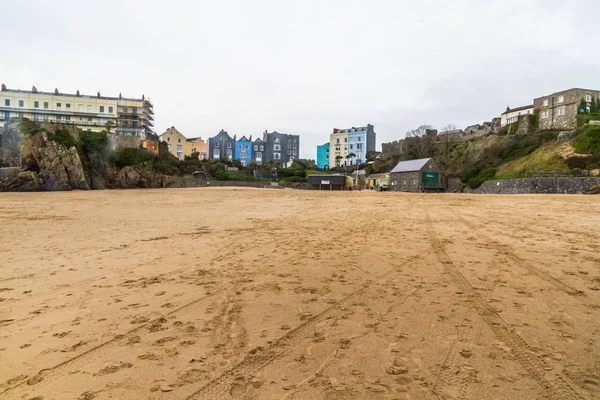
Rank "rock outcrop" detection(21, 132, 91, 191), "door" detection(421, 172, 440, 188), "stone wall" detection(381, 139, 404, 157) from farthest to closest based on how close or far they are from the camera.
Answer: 1. "stone wall" detection(381, 139, 404, 157)
2. "door" detection(421, 172, 440, 188)
3. "rock outcrop" detection(21, 132, 91, 191)

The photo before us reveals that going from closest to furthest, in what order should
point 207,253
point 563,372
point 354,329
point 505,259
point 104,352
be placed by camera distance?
point 563,372
point 104,352
point 354,329
point 505,259
point 207,253

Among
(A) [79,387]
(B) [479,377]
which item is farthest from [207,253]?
(B) [479,377]

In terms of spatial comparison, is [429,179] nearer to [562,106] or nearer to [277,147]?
[562,106]

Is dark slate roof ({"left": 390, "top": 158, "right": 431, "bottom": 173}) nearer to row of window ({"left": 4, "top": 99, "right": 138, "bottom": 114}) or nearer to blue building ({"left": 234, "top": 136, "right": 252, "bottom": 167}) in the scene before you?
blue building ({"left": 234, "top": 136, "right": 252, "bottom": 167})

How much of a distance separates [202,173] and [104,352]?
5585cm

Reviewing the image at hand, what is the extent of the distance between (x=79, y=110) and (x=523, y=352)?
83.5 meters

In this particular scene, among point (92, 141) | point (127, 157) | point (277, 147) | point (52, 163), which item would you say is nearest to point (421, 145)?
point (277, 147)

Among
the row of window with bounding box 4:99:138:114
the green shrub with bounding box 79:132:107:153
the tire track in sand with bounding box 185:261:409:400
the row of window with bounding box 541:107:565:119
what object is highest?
the row of window with bounding box 4:99:138:114

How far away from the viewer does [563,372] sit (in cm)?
244

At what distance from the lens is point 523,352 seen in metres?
2.75

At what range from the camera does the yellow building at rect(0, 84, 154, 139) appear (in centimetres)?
6206

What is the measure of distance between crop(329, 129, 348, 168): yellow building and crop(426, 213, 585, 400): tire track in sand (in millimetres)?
91184

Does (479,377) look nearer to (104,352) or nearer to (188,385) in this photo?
(188,385)

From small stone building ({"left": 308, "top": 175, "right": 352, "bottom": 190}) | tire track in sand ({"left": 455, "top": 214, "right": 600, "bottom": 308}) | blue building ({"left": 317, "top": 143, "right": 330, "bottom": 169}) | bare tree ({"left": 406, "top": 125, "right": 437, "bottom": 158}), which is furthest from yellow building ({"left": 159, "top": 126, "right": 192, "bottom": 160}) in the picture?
tire track in sand ({"left": 455, "top": 214, "right": 600, "bottom": 308})
